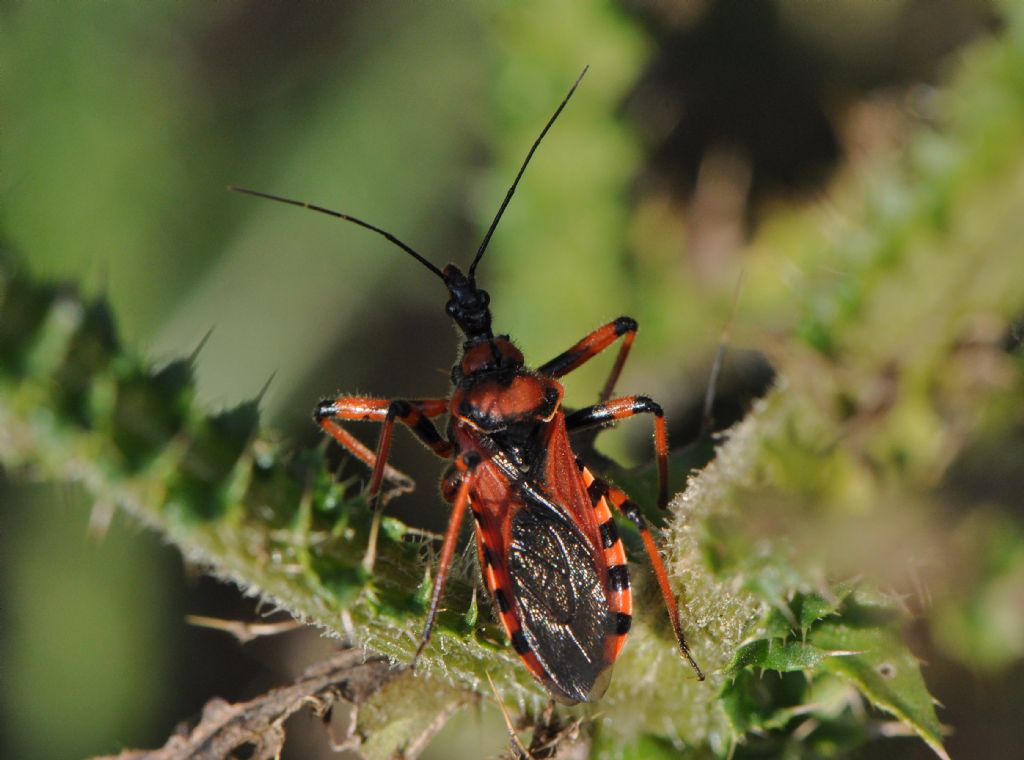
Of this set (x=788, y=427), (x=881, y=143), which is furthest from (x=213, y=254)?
(x=788, y=427)

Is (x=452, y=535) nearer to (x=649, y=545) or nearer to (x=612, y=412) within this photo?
(x=649, y=545)

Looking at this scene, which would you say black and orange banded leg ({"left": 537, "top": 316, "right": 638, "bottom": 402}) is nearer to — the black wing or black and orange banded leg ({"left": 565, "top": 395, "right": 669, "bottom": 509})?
black and orange banded leg ({"left": 565, "top": 395, "right": 669, "bottom": 509})

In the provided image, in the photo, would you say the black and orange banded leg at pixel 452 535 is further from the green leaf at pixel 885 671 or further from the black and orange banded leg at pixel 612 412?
the green leaf at pixel 885 671

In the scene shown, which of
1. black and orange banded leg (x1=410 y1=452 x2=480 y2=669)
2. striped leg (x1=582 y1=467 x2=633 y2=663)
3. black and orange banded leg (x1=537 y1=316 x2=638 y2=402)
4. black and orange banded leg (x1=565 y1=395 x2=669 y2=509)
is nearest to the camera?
black and orange banded leg (x1=410 y1=452 x2=480 y2=669)

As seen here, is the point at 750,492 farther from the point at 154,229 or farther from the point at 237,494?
the point at 154,229

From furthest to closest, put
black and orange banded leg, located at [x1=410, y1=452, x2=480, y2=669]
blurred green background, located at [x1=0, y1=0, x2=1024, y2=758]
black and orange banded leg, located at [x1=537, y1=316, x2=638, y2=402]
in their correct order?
blurred green background, located at [x1=0, y1=0, x2=1024, y2=758], black and orange banded leg, located at [x1=537, y1=316, x2=638, y2=402], black and orange banded leg, located at [x1=410, y1=452, x2=480, y2=669]

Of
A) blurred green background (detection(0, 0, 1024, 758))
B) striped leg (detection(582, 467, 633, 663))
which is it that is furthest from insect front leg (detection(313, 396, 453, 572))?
blurred green background (detection(0, 0, 1024, 758))

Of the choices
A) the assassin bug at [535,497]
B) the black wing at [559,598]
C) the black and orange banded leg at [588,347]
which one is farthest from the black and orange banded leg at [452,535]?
the black and orange banded leg at [588,347]
